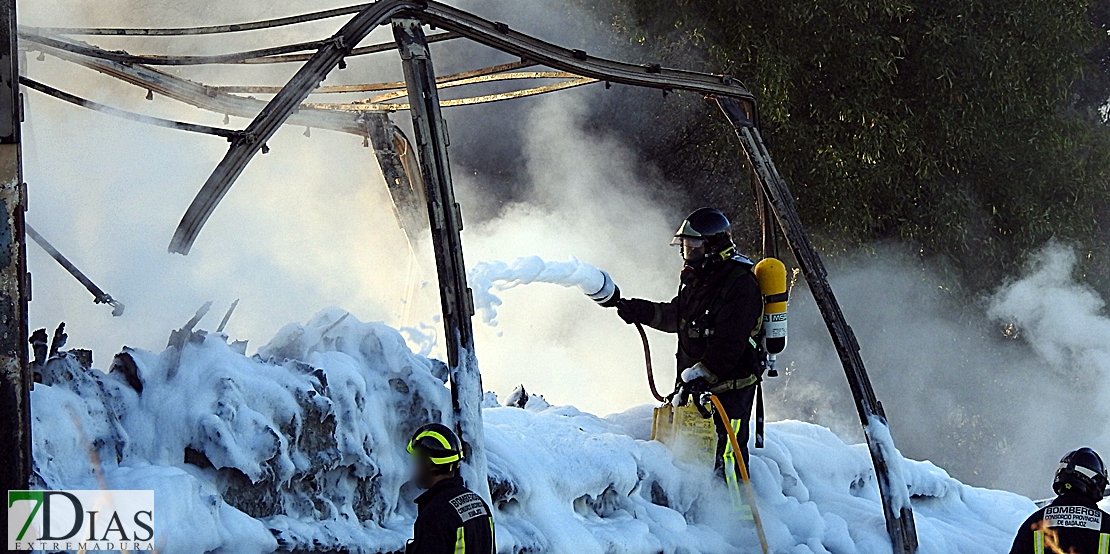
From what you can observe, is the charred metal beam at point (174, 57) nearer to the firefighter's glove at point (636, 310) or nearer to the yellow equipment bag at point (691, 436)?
the firefighter's glove at point (636, 310)

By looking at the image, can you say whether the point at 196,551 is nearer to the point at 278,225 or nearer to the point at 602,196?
the point at 278,225

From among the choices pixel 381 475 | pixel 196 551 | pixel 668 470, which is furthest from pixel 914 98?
pixel 196 551

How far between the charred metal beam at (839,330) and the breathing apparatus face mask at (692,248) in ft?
2.11

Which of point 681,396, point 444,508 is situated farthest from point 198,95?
point 444,508

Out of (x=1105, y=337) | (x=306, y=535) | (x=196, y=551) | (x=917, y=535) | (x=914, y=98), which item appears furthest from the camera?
(x=1105, y=337)

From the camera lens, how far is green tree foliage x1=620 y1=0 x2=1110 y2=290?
12430mm

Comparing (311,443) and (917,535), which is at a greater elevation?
(917,535)

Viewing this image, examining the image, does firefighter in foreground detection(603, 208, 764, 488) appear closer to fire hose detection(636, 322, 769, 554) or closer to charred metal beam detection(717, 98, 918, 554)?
fire hose detection(636, 322, 769, 554)

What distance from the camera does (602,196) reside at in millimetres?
13336

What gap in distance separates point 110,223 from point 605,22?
6.19 m
